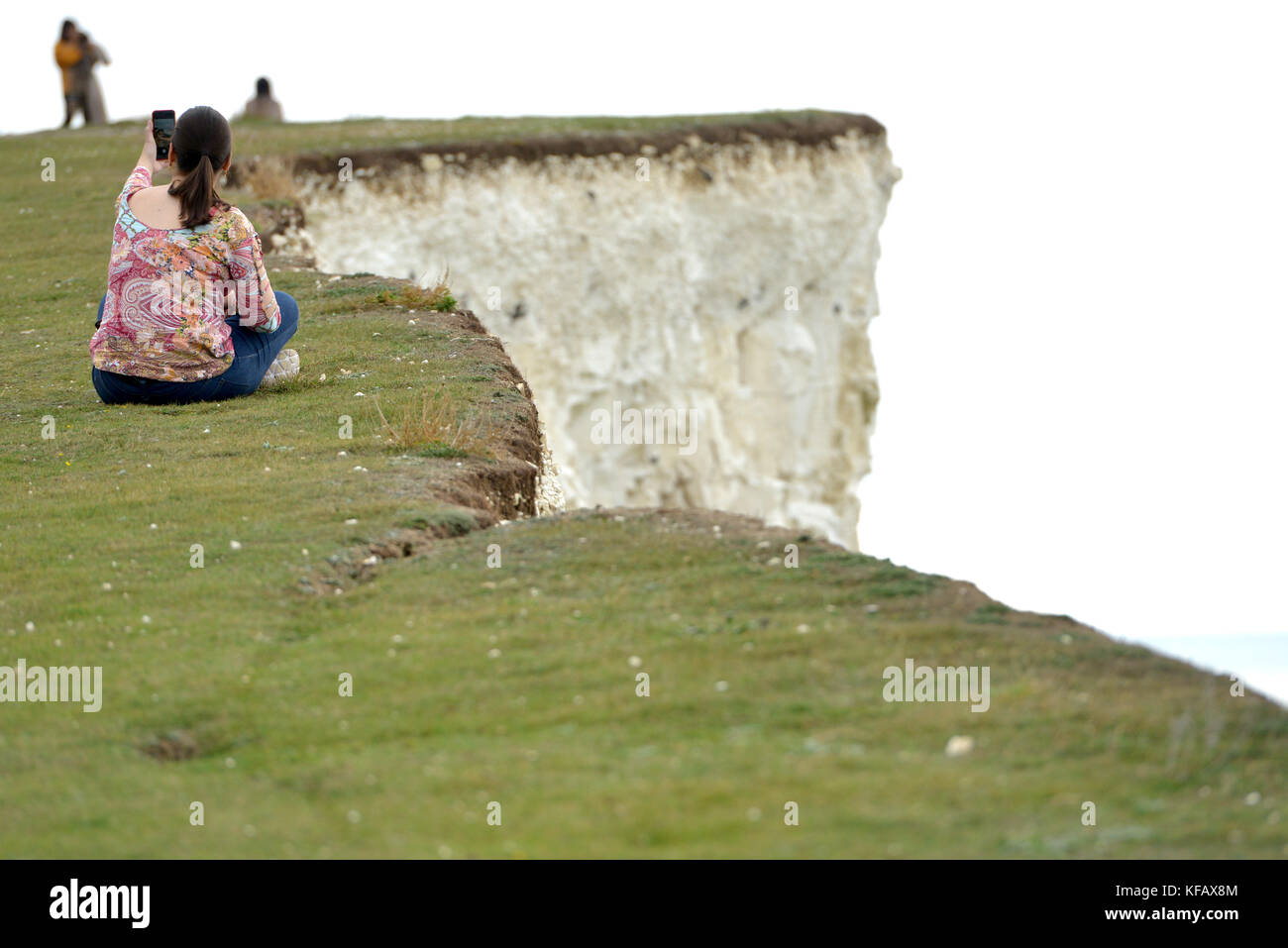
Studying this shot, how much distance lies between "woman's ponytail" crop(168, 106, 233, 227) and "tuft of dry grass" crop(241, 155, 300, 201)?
36.9ft

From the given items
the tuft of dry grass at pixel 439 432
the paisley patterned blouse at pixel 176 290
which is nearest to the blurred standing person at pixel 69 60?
the paisley patterned blouse at pixel 176 290

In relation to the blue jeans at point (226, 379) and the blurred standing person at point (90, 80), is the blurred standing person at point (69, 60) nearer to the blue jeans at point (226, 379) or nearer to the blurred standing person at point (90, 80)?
the blurred standing person at point (90, 80)

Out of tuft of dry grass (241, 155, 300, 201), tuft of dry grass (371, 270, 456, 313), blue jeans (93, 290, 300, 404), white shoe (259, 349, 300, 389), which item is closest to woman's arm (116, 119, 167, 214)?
blue jeans (93, 290, 300, 404)

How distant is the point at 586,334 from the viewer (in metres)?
25.8

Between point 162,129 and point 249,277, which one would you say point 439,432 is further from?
point 162,129

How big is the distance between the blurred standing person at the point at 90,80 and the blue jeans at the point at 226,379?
2244 centimetres

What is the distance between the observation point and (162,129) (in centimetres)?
860

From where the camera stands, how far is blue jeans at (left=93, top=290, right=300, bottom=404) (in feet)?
31.6

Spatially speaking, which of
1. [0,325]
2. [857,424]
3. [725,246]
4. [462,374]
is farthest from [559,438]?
[462,374]

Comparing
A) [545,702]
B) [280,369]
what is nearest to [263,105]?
[280,369]

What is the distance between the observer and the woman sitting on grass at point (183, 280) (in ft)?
28.3

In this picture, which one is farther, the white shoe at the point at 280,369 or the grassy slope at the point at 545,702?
the white shoe at the point at 280,369

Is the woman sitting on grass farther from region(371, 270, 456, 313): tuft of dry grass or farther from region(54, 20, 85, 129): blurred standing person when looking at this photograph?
region(54, 20, 85, 129): blurred standing person
